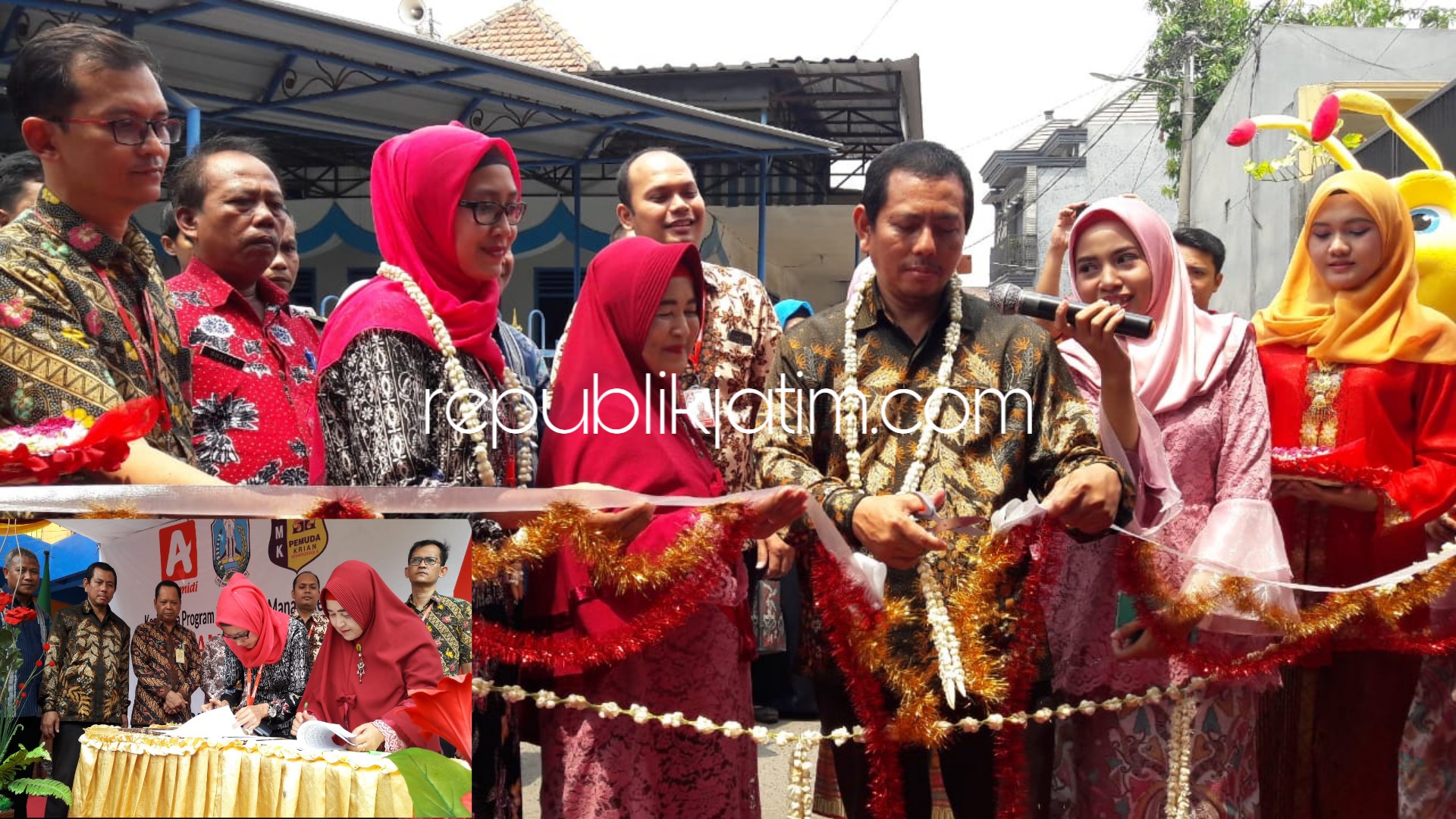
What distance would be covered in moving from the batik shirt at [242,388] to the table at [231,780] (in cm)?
118

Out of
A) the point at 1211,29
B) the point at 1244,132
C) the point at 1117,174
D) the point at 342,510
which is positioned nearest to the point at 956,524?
the point at 342,510

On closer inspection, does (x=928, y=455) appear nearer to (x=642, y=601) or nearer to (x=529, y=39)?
(x=642, y=601)

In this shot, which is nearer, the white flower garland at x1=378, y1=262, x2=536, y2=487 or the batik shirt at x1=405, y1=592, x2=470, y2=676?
the batik shirt at x1=405, y1=592, x2=470, y2=676

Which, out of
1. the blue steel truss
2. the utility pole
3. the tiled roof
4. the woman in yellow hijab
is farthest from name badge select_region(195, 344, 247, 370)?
the utility pole

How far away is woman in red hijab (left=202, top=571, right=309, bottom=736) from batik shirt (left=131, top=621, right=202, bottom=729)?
0.03 metres

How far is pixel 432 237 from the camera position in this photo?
2.76 metres

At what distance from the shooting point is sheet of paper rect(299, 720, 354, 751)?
1915 mm

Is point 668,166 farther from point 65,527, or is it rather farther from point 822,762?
point 65,527

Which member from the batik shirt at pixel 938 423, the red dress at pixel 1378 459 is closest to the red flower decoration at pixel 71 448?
the batik shirt at pixel 938 423

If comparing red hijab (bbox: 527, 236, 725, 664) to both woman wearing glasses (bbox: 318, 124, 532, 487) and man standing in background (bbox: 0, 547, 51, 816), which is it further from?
man standing in background (bbox: 0, 547, 51, 816)

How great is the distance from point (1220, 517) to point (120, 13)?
7.15 metres

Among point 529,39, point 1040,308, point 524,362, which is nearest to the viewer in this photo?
point 1040,308

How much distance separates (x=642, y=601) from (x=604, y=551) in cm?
15

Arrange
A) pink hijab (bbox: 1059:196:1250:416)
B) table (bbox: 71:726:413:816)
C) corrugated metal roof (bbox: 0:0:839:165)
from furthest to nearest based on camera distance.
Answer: corrugated metal roof (bbox: 0:0:839:165) → pink hijab (bbox: 1059:196:1250:416) → table (bbox: 71:726:413:816)
